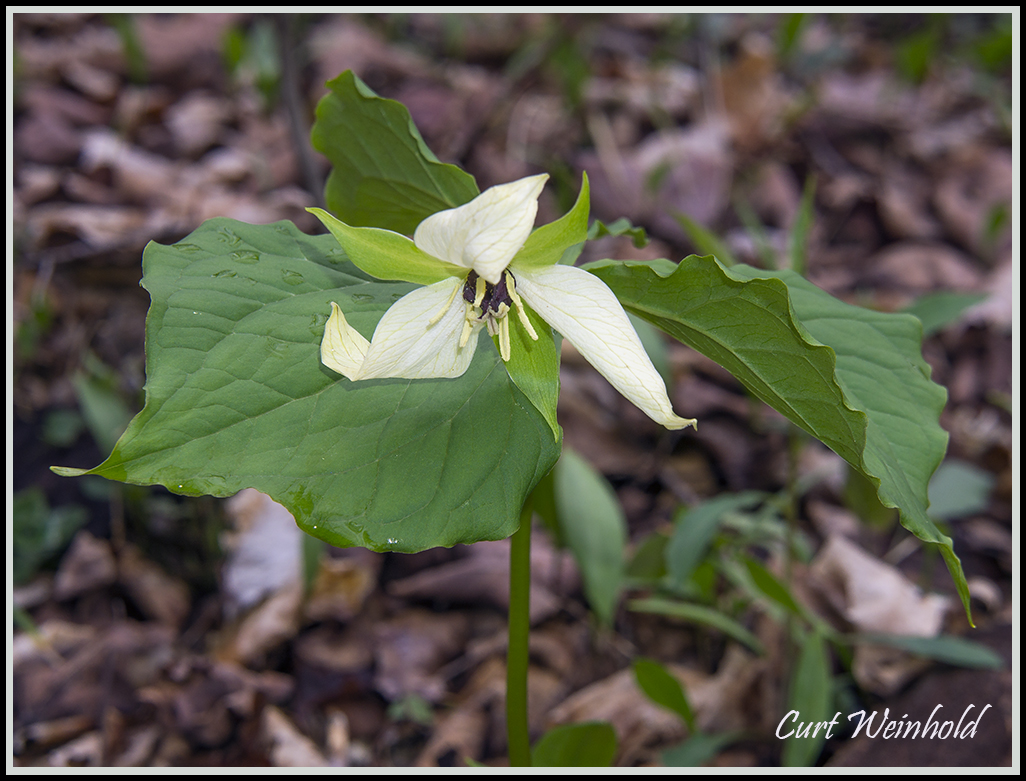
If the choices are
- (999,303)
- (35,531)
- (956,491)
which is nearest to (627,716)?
(956,491)

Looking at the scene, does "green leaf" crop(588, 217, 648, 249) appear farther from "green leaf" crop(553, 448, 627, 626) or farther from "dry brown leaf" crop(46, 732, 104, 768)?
"dry brown leaf" crop(46, 732, 104, 768)

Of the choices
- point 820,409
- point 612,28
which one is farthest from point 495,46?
point 820,409

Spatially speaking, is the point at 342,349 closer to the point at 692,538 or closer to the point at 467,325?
the point at 467,325

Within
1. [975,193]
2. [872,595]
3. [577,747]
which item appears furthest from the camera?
[975,193]

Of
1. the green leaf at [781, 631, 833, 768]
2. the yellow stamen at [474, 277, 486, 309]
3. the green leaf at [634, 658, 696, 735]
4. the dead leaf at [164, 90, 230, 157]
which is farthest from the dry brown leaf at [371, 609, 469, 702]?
the dead leaf at [164, 90, 230, 157]

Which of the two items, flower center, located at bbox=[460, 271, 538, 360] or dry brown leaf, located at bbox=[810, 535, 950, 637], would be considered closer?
flower center, located at bbox=[460, 271, 538, 360]

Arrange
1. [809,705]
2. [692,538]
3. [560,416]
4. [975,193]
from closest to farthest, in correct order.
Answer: [809,705], [692,538], [560,416], [975,193]

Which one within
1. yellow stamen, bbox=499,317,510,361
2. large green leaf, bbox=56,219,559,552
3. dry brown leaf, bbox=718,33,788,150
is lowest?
large green leaf, bbox=56,219,559,552
